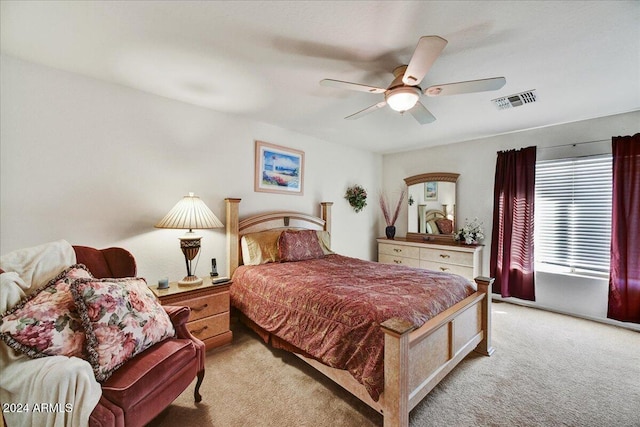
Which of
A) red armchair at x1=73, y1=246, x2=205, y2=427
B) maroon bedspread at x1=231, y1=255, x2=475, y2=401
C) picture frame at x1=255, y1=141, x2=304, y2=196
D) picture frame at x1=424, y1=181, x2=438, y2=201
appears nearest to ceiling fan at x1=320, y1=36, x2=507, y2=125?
maroon bedspread at x1=231, y1=255, x2=475, y2=401

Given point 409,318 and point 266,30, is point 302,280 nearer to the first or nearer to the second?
point 409,318

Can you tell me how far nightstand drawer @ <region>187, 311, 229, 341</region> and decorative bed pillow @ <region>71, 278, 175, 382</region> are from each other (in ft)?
2.40

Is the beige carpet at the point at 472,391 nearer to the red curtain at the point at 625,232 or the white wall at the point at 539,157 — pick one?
the red curtain at the point at 625,232

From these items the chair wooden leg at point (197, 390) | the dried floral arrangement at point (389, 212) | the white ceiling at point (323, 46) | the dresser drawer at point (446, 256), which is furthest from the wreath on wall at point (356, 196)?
the chair wooden leg at point (197, 390)

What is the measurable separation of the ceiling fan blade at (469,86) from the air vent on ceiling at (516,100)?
1085mm

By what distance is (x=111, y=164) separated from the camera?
2.29m

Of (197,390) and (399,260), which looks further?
(399,260)

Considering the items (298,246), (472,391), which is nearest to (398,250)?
(298,246)

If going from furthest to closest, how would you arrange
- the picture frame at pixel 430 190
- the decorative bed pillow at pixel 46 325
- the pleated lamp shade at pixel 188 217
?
the picture frame at pixel 430 190
the pleated lamp shade at pixel 188 217
the decorative bed pillow at pixel 46 325

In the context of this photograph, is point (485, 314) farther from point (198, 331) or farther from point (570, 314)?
point (198, 331)

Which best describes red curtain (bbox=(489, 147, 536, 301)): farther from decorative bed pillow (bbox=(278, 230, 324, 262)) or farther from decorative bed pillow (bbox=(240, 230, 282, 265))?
decorative bed pillow (bbox=(240, 230, 282, 265))

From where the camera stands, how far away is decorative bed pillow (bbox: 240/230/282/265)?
2924 mm

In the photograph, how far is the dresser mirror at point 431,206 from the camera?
4234 mm

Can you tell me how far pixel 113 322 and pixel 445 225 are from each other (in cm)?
446
